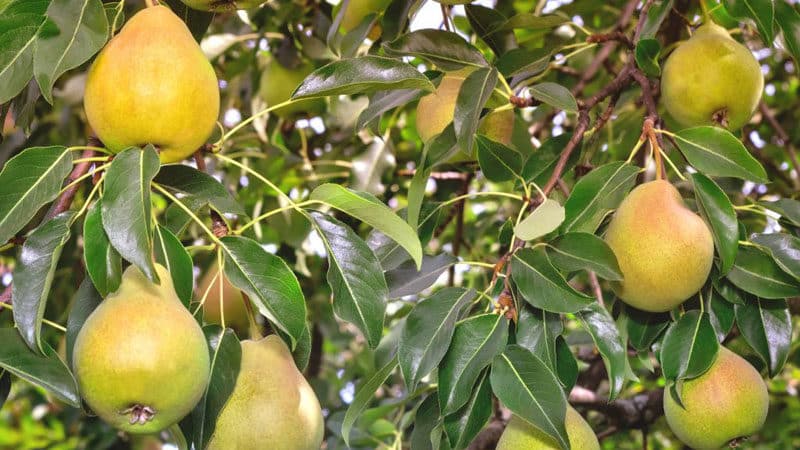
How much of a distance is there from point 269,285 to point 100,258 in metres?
0.24

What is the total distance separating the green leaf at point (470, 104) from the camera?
5.17 ft

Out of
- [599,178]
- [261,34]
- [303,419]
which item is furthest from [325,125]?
[303,419]

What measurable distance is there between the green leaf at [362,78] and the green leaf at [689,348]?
0.56 meters

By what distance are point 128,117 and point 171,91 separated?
0.06 metres

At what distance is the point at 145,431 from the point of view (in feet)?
3.97

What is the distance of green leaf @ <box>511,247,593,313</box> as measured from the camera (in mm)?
1391

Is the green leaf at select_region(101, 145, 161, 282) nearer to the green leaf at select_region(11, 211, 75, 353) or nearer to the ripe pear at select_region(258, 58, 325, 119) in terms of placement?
the green leaf at select_region(11, 211, 75, 353)

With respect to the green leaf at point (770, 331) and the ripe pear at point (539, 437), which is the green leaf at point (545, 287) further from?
the green leaf at point (770, 331)

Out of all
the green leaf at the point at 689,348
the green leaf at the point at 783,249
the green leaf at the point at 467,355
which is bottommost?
the green leaf at the point at 689,348

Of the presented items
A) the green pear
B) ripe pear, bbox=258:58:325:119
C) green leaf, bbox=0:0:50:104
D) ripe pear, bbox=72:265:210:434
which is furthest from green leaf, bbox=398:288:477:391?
ripe pear, bbox=258:58:325:119

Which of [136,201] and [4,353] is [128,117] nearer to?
[136,201]

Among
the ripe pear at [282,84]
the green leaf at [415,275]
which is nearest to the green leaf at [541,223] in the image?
the green leaf at [415,275]

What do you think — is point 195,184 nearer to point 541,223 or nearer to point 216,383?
point 216,383

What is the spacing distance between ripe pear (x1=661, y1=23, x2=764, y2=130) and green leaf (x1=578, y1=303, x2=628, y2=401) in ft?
1.69
